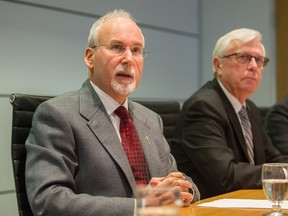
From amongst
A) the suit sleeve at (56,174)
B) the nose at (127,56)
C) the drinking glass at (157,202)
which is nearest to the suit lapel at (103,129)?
the suit sleeve at (56,174)

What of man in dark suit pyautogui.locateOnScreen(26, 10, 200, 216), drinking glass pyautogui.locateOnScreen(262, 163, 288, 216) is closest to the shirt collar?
man in dark suit pyautogui.locateOnScreen(26, 10, 200, 216)

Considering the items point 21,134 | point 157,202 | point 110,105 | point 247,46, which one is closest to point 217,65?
point 247,46

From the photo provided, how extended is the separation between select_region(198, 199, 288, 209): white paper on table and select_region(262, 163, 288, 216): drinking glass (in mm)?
118

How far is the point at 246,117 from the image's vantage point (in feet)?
10.4

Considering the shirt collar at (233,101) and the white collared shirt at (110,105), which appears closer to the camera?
the white collared shirt at (110,105)

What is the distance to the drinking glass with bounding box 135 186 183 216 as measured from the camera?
2.52 feet

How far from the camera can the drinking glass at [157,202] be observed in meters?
0.77

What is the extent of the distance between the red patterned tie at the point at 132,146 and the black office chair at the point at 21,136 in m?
0.37

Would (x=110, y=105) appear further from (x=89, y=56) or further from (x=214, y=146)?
(x=214, y=146)

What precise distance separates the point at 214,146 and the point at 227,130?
22 centimetres

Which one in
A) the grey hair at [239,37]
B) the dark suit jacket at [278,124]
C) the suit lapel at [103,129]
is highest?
the grey hair at [239,37]

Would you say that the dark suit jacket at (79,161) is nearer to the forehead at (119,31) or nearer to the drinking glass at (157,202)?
the forehead at (119,31)

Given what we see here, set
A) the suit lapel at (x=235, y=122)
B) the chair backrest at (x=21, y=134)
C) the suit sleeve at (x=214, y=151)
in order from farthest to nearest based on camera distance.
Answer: the suit lapel at (x=235, y=122), the suit sleeve at (x=214, y=151), the chair backrest at (x=21, y=134)

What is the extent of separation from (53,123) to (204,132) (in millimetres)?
1131
